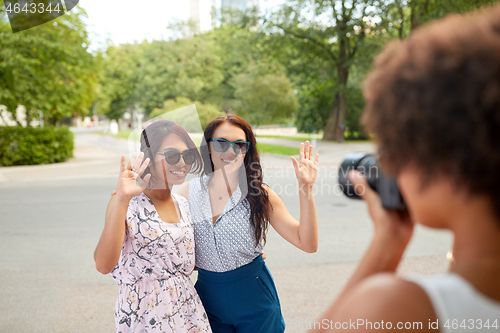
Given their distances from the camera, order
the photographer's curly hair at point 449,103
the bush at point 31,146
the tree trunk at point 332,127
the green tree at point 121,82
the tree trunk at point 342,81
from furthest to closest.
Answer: the green tree at point 121,82 < the tree trunk at point 332,127 < the tree trunk at point 342,81 < the bush at point 31,146 < the photographer's curly hair at point 449,103

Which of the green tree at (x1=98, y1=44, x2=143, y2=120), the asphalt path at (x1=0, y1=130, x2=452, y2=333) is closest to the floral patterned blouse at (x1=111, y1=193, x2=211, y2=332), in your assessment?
the asphalt path at (x1=0, y1=130, x2=452, y2=333)

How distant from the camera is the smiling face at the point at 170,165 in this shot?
1.79m

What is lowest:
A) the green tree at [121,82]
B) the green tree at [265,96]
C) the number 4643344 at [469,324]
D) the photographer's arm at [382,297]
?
the number 4643344 at [469,324]

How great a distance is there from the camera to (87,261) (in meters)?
4.62

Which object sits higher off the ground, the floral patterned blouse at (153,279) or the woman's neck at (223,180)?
the woman's neck at (223,180)

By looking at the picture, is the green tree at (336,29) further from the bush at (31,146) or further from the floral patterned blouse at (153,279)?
the floral patterned blouse at (153,279)

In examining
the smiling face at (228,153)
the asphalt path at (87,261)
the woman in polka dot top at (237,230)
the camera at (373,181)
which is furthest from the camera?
the asphalt path at (87,261)

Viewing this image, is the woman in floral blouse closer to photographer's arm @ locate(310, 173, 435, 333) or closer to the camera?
the camera

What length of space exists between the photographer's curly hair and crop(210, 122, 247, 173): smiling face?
1.39 meters

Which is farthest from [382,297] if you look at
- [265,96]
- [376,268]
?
[265,96]

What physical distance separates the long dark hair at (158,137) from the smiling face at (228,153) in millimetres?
101

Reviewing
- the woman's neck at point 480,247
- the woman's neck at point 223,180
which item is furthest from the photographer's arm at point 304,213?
the woman's neck at point 480,247

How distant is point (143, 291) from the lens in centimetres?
165

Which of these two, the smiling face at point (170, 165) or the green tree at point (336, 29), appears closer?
the smiling face at point (170, 165)
